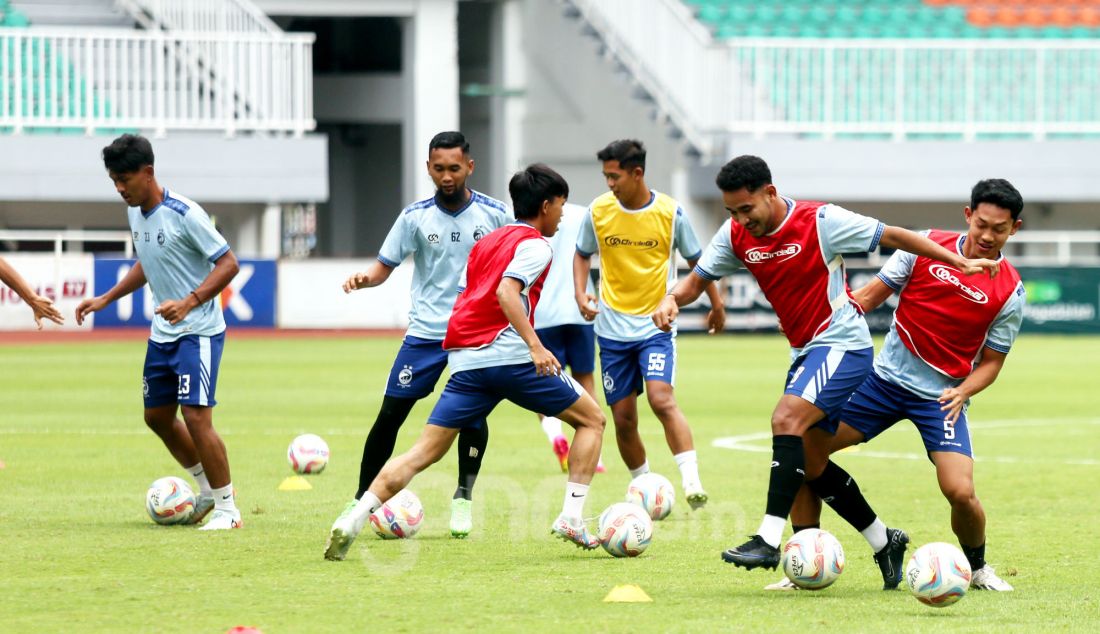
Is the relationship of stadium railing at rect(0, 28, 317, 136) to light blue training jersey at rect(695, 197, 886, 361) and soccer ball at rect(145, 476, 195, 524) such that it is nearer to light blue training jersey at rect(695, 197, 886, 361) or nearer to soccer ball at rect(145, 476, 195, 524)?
soccer ball at rect(145, 476, 195, 524)

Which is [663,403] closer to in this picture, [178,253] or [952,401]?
[178,253]

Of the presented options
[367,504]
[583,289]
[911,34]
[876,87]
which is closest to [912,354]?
[367,504]

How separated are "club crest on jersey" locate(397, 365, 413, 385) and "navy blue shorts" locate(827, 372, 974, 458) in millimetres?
2415

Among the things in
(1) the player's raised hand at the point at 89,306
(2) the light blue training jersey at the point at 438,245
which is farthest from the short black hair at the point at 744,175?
(1) the player's raised hand at the point at 89,306

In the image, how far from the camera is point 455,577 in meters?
7.54

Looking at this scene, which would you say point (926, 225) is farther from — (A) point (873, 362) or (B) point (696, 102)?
(A) point (873, 362)

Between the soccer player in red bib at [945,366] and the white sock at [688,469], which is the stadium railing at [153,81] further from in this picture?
the soccer player in red bib at [945,366]

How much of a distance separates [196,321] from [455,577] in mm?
2382

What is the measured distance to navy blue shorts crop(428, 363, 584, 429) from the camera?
811 centimetres

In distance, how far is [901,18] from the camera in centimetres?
3581

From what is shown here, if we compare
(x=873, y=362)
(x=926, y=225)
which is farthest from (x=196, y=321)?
(x=926, y=225)

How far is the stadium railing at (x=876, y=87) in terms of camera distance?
31.8 m

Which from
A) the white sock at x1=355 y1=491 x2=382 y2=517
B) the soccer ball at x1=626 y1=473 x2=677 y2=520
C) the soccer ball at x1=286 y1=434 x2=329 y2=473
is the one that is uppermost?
the white sock at x1=355 y1=491 x2=382 y2=517

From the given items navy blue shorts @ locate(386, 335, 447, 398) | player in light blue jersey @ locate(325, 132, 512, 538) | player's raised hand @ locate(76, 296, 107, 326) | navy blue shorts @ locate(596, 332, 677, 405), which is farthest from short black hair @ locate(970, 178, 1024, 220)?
player's raised hand @ locate(76, 296, 107, 326)
